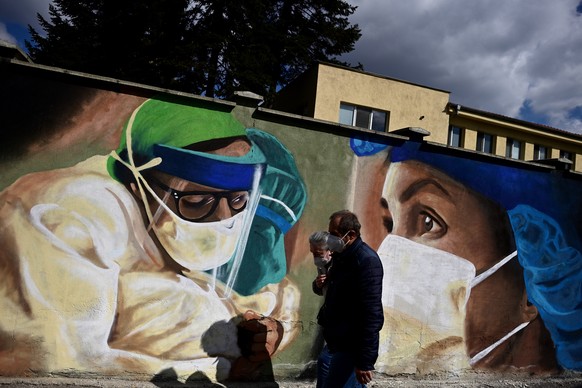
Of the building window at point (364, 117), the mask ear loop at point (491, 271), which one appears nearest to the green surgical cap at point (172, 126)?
the mask ear loop at point (491, 271)

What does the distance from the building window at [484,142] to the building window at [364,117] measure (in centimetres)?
546

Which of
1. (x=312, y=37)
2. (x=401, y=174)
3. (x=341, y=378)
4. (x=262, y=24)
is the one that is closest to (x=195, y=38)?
(x=262, y=24)

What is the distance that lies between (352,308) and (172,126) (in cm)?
288

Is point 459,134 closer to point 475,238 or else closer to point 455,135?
point 455,135

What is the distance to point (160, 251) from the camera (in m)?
5.15

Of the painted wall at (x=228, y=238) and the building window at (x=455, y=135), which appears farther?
the building window at (x=455, y=135)

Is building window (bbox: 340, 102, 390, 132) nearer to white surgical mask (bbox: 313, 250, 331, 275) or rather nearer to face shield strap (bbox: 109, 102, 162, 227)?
face shield strap (bbox: 109, 102, 162, 227)

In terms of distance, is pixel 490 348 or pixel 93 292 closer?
pixel 93 292

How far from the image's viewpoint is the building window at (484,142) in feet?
67.5

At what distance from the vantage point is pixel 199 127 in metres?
5.35

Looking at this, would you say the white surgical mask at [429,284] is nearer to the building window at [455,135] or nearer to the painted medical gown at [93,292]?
the painted medical gown at [93,292]

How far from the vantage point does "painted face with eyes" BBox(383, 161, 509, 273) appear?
248 inches

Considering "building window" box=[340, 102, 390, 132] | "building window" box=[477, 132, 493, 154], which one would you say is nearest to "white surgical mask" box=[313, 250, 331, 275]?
"building window" box=[340, 102, 390, 132]

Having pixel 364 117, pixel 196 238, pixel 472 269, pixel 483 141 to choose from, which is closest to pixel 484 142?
pixel 483 141
